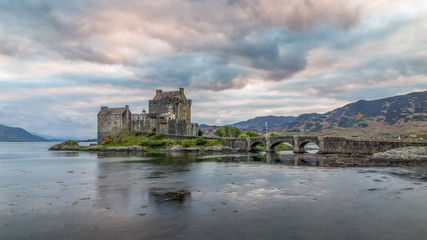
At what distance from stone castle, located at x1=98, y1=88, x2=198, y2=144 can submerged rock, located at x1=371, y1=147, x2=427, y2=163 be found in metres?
53.1

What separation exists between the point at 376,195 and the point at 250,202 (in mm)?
8262

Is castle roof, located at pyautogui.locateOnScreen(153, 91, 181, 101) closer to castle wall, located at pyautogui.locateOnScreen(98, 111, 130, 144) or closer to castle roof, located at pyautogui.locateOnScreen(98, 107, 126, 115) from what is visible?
castle roof, located at pyautogui.locateOnScreen(98, 107, 126, 115)

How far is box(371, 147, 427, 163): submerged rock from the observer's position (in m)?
39.6

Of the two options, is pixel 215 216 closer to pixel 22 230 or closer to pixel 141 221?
pixel 141 221

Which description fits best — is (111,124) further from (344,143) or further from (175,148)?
(344,143)

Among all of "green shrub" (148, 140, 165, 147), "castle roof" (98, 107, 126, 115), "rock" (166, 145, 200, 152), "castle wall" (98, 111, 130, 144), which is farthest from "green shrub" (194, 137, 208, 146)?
"castle roof" (98, 107, 126, 115)

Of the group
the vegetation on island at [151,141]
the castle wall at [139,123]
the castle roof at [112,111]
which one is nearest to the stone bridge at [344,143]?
the vegetation on island at [151,141]

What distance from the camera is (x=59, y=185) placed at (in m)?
23.3

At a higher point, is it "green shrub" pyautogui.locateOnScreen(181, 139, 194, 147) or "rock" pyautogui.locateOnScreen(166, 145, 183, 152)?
"green shrub" pyautogui.locateOnScreen(181, 139, 194, 147)

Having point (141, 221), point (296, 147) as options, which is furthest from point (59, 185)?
point (296, 147)

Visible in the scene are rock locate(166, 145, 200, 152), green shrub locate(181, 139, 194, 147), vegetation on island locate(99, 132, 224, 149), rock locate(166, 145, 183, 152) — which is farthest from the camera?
vegetation on island locate(99, 132, 224, 149)

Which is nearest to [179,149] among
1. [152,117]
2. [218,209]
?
[152,117]

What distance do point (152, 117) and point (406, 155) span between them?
66.3 m

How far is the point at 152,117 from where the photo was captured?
87688 millimetres
